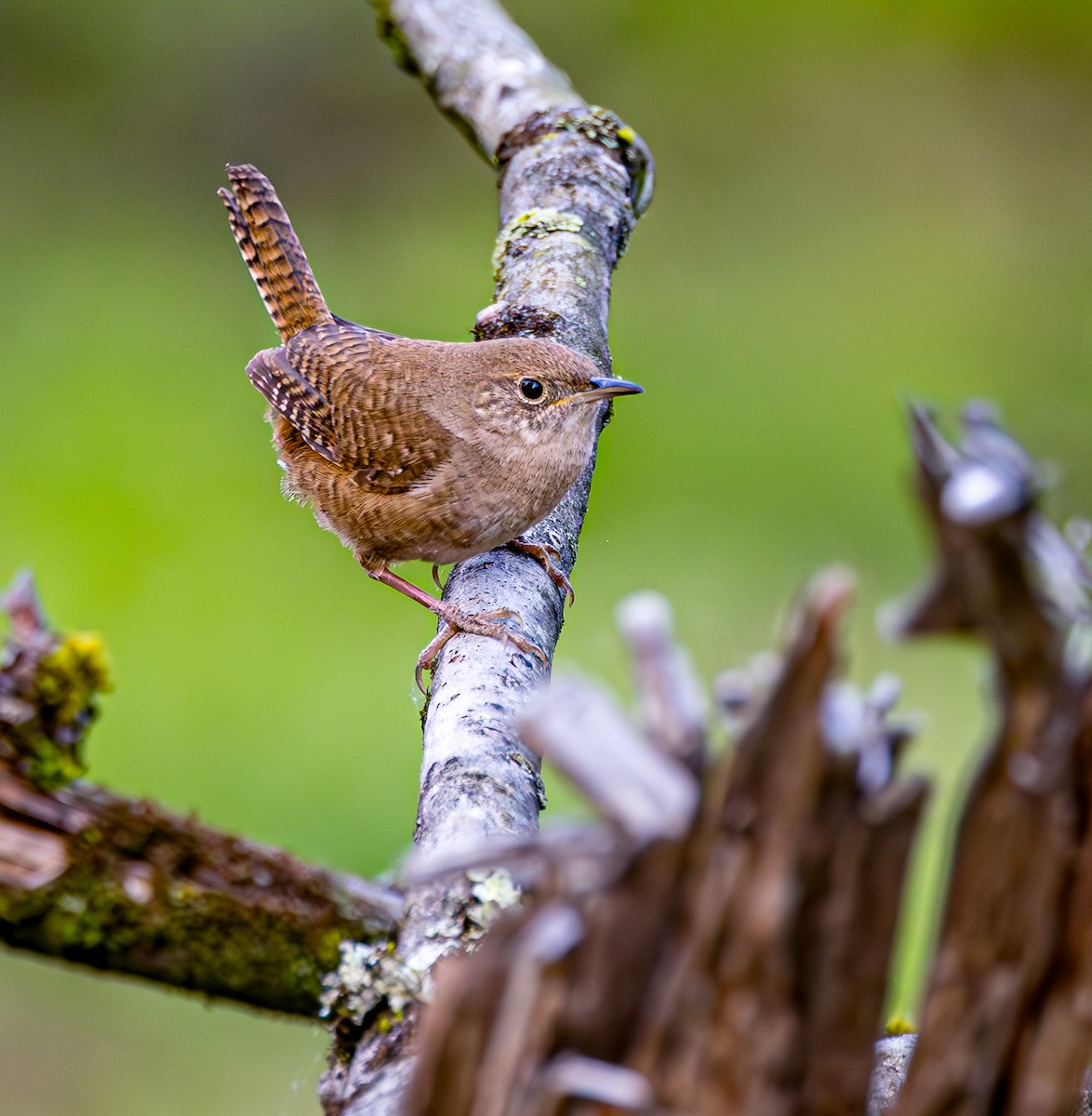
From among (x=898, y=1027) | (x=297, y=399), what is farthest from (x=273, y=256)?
(x=898, y=1027)

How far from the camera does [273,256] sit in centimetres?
375

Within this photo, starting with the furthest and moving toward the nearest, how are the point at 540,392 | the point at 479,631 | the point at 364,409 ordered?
the point at 364,409 → the point at 540,392 → the point at 479,631

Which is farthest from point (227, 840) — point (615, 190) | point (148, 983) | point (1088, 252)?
point (1088, 252)

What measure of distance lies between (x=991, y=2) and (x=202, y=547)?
4.16 metres

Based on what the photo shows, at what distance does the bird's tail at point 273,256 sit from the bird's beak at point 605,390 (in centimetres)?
106

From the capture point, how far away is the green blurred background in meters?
4.55

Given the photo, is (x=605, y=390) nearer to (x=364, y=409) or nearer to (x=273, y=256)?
(x=364, y=409)

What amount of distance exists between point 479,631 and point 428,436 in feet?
2.91

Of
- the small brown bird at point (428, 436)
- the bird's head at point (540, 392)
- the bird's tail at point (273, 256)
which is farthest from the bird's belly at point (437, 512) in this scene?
the bird's tail at point (273, 256)

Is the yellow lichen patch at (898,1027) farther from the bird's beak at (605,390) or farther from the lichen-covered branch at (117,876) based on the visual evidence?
the bird's beak at (605,390)

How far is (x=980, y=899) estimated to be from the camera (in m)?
0.95

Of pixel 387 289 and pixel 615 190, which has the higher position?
pixel 387 289

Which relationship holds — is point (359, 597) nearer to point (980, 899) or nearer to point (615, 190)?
point (615, 190)

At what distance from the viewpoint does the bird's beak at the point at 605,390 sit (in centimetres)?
290
